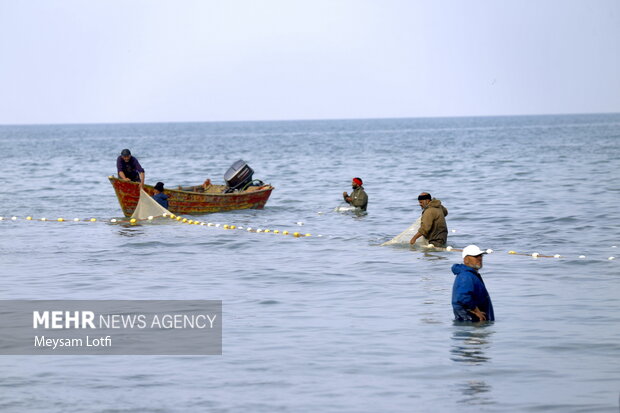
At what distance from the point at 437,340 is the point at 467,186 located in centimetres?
3185

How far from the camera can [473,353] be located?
11.4 m

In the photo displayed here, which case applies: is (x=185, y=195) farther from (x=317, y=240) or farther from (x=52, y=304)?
(x=52, y=304)

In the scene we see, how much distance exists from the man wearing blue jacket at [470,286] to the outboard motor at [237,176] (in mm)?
17781

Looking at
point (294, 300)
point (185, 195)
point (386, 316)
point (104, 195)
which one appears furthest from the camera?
point (104, 195)

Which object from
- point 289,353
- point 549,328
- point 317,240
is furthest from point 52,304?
point 317,240

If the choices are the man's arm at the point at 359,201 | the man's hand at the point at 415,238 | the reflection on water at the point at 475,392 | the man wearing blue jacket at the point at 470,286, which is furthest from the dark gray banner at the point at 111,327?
the man's arm at the point at 359,201

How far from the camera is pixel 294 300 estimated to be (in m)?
15.2

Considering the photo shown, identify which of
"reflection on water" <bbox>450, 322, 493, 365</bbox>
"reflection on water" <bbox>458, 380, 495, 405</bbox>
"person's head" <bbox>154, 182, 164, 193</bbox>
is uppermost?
"person's head" <bbox>154, 182, 164, 193</bbox>

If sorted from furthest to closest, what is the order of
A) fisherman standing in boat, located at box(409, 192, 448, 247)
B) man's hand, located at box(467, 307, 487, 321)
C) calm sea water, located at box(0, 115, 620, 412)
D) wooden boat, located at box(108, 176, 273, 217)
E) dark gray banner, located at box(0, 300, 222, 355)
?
wooden boat, located at box(108, 176, 273, 217) → fisherman standing in boat, located at box(409, 192, 448, 247) → man's hand, located at box(467, 307, 487, 321) → dark gray banner, located at box(0, 300, 222, 355) → calm sea water, located at box(0, 115, 620, 412)

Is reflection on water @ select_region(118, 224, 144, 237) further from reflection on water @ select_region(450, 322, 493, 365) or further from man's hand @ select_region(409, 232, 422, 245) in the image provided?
reflection on water @ select_region(450, 322, 493, 365)

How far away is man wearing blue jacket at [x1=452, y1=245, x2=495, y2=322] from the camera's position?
1176cm

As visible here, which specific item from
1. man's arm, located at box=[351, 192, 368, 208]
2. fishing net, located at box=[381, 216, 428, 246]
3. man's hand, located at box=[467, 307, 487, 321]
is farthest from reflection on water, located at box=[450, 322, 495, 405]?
man's arm, located at box=[351, 192, 368, 208]

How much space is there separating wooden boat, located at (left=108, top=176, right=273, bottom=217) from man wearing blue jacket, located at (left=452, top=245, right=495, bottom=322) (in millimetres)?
14719

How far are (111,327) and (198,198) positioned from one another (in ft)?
47.4
